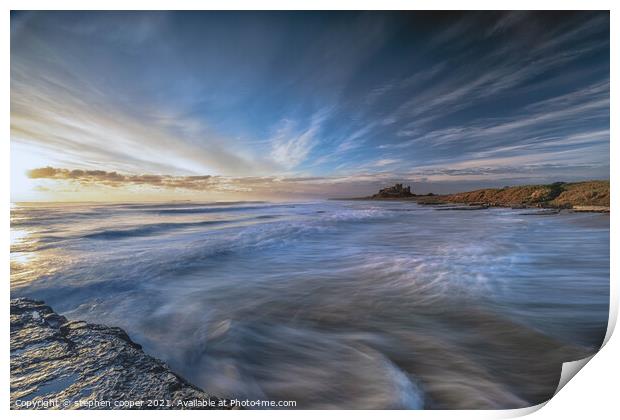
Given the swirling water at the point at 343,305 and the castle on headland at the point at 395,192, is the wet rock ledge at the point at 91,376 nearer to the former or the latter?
the swirling water at the point at 343,305

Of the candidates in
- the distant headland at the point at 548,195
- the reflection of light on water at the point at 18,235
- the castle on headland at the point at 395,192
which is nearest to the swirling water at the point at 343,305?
the reflection of light on water at the point at 18,235

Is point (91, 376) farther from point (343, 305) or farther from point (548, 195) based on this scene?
point (548, 195)

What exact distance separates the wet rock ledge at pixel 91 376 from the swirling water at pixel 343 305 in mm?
111

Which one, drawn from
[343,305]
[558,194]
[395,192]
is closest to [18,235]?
[343,305]

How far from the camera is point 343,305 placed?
7.16 ft

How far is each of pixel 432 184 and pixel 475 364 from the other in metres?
2.26

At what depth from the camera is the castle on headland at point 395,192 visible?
3.81m

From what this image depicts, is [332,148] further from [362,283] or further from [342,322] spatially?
[342,322]

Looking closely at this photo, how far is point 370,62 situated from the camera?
2.77 m

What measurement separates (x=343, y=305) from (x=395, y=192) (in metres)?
2.51

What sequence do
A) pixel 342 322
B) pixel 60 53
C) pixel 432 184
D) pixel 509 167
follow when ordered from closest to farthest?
pixel 342 322
pixel 60 53
pixel 509 167
pixel 432 184

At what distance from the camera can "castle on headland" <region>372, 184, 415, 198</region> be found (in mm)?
3813

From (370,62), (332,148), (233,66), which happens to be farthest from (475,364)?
(233,66)

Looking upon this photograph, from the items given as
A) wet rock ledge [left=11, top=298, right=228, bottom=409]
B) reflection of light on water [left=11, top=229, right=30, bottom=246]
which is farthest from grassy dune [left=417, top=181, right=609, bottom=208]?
reflection of light on water [left=11, top=229, right=30, bottom=246]
